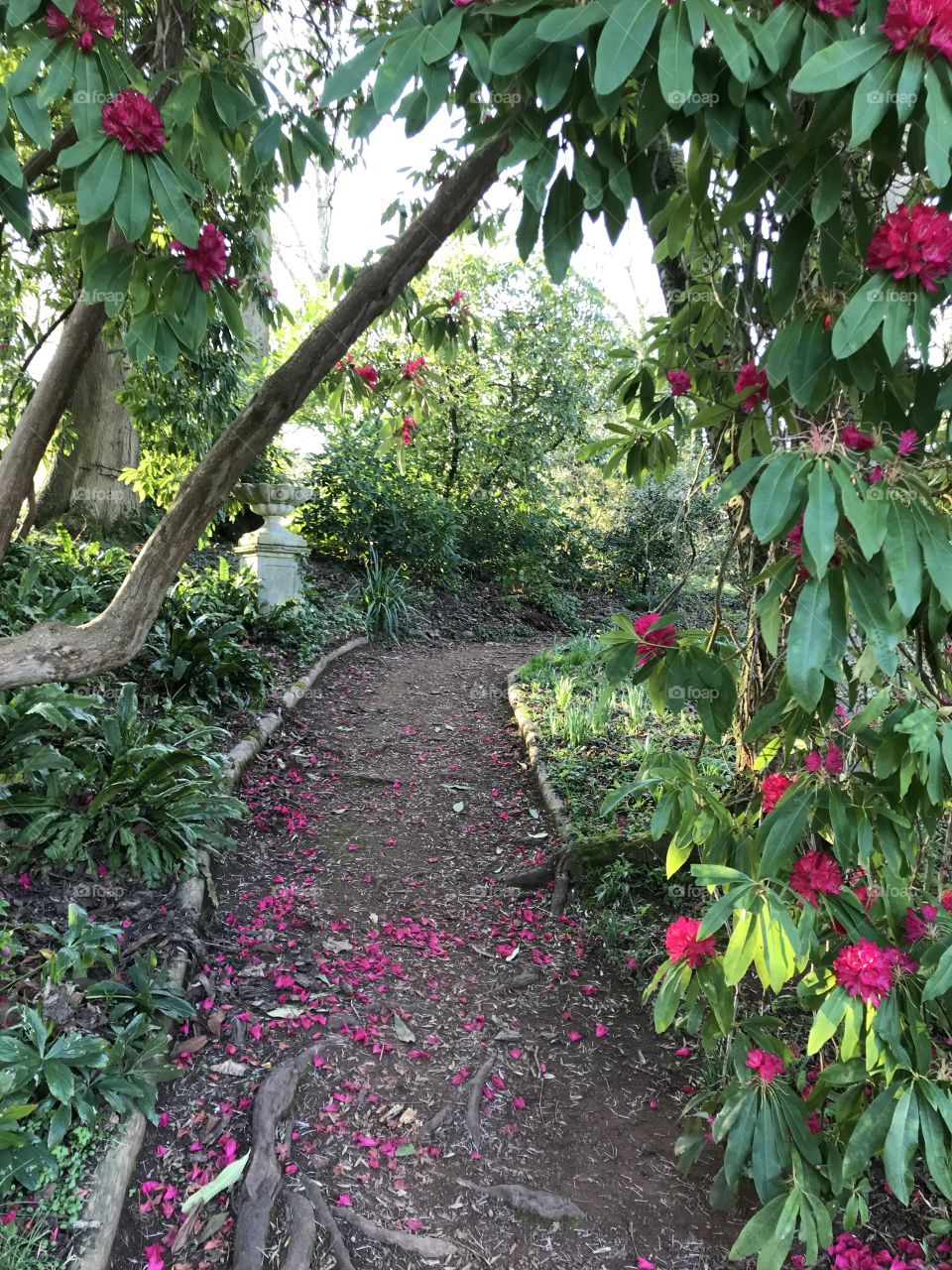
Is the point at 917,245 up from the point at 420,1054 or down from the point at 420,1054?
up

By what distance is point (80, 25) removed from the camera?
4.56 feet

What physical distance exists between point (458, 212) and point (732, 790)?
1.93 meters

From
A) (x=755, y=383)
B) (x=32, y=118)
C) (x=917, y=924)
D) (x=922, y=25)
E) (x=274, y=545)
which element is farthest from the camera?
(x=274, y=545)

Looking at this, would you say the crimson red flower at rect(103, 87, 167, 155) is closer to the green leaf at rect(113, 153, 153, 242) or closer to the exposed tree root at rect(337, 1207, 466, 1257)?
the green leaf at rect(113, 153, 153, 242)

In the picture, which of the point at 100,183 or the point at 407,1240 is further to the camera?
the point at 407,1240

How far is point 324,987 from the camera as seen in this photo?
286 centimetres

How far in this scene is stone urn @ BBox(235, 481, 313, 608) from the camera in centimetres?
688

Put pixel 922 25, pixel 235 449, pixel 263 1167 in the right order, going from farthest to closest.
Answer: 1. pixel 235 449
2. pixel 263 1167
3. pixel 922 25

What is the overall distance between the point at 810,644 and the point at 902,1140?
1060 mm

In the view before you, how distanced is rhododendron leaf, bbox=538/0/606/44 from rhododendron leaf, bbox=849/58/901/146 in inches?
14.0

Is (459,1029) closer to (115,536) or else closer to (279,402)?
(279,402)

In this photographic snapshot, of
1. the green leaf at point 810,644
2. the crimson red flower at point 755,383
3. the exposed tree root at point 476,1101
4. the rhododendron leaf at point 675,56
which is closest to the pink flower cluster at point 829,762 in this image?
the green leaf at point 810,644

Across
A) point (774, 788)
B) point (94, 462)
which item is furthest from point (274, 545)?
point (774, 788)

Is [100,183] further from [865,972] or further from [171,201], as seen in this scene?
[865,972]
